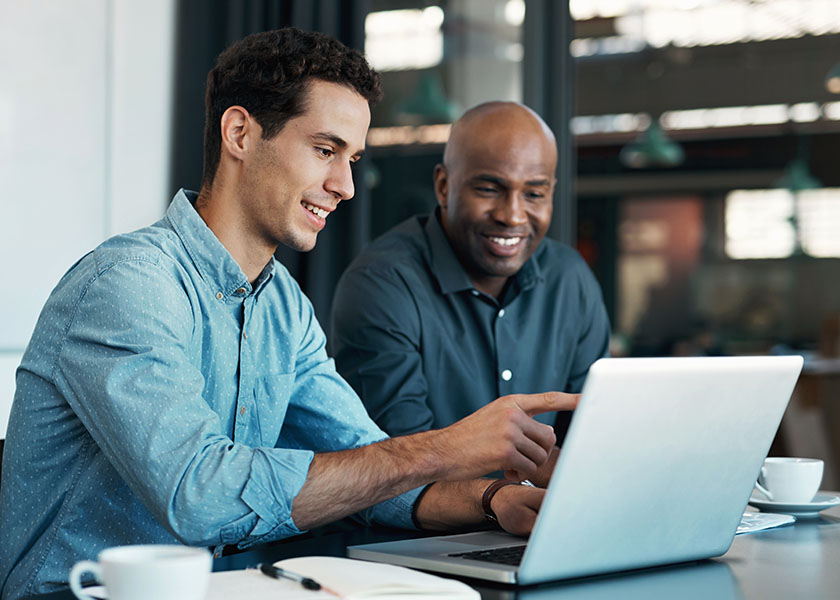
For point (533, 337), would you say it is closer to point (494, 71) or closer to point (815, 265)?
point (494, 71)

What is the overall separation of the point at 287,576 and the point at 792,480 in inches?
36.2

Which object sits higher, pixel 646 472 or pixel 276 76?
pixel 276 76

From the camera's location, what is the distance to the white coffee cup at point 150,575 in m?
0.80

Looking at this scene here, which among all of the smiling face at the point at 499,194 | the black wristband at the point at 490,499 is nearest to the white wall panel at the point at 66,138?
the smiling face at the point at 499,194

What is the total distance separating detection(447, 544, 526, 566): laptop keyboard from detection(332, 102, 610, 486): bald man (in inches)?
34.2

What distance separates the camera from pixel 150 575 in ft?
2.62

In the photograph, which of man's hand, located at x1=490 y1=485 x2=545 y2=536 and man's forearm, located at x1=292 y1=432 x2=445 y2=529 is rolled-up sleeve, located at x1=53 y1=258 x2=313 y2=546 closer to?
man's forearm, located at x1=292 y1=432 x2=445 y2=529

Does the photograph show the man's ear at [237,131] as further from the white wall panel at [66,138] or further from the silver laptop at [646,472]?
the white wall panel at [66,138]

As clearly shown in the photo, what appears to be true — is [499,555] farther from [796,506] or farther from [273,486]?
[796,506]

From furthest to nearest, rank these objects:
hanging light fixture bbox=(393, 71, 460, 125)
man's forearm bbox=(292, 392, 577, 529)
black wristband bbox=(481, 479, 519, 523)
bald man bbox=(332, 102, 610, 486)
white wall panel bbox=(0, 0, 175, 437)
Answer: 1. hanging light fixture bbox=(393, 71, 460, 125)
2. white wall panel bbox=(0, 0, 175, 437)
3. bald man bbox=(332, 102, 610, 486)
4. black wristband bbox=(481, 479, 519, 523)
5. man's forearm bbox=(292, 392, 577, 529)

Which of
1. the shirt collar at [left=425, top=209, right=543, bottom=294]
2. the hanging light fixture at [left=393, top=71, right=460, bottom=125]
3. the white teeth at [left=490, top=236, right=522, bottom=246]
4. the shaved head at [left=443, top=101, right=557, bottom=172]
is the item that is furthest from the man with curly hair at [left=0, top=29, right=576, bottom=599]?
the hanging light fixture at [left=393, top=71, right=460, bottom=125]

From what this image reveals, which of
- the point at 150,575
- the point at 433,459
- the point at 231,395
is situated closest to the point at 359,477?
the point at 433,459

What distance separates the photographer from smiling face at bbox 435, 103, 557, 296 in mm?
2330

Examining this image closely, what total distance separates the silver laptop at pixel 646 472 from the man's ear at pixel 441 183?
4.39 feet
